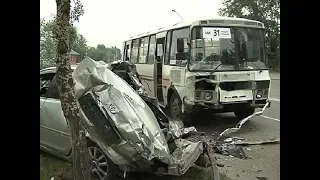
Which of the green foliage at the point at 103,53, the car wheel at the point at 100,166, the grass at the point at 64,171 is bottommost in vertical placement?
the grass at the point at 64,171

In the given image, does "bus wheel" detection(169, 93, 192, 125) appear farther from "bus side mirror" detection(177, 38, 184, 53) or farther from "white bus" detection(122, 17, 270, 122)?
"bus side mirror" detection(177, 38, 184, 53)

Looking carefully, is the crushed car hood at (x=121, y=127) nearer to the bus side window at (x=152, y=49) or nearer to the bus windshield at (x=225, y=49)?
the bus windshield at (x=225, y=49)

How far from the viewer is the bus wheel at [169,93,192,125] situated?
653 cm

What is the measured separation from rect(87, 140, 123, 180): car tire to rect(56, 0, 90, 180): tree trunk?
1.31 feet

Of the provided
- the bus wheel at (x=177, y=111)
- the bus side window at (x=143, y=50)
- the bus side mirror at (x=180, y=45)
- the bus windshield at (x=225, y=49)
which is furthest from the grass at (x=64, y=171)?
the bus side window at (x=143, y=50)

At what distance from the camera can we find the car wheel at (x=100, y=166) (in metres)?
3.64

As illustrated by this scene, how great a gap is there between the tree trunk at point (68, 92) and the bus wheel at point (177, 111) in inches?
130

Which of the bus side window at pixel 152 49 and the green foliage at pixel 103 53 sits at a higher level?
Answer: the bus side window at pixel 152 49

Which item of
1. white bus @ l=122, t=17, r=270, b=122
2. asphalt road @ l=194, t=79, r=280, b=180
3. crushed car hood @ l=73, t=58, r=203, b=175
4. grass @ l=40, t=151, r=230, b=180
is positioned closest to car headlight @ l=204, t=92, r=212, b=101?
white bus @ l=122, t=17, r=270, b=122

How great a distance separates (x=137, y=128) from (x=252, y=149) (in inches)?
97.6

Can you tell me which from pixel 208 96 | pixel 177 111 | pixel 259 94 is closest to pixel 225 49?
pixel 208 96

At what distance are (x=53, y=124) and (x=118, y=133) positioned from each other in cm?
124

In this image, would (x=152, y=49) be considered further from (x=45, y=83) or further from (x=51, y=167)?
(x=51, y=167)
